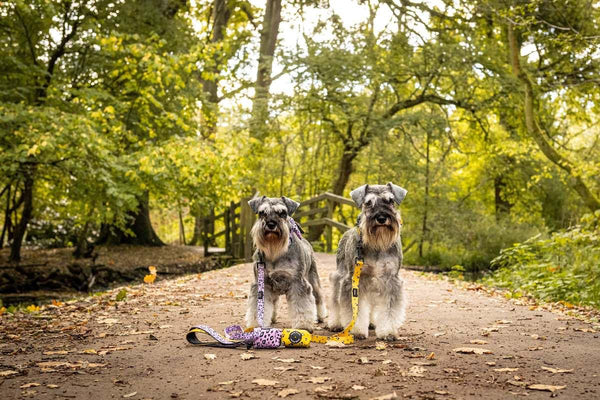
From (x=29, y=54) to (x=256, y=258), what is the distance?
12.4 meters

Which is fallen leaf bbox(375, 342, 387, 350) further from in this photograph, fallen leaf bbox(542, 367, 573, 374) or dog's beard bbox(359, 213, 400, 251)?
fallen leaf bbox(542, 367, 573, 374)

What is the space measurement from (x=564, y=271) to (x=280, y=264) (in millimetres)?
7568

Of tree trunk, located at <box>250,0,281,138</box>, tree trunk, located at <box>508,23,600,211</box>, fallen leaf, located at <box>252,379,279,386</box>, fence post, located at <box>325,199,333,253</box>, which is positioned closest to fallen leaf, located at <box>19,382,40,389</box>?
fallen leaf, located at <box>252,379,279,386</box>

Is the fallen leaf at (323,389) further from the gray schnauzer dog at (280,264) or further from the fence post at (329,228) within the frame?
the fence post at (329,228)

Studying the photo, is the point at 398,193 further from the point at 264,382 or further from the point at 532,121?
the point at 532,121

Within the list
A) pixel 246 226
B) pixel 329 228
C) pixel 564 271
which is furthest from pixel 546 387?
pixel 329 228

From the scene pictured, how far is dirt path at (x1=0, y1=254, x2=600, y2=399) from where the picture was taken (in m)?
3.87

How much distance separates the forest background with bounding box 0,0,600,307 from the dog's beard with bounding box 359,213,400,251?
5.93 metres

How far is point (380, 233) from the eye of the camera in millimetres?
5277

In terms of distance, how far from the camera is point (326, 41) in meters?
18.2

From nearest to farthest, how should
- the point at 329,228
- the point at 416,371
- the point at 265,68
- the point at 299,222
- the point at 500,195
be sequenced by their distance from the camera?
1. the point at 416,371
2. the point at 299,222
3. the point at 329,228
4. the point at 265,68
5. the point at 500,195

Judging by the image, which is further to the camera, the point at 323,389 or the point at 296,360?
the point at 296,360

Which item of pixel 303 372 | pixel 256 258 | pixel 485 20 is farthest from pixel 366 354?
pixel 485 20

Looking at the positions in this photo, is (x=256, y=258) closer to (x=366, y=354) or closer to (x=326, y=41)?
(x=366, y=354)
